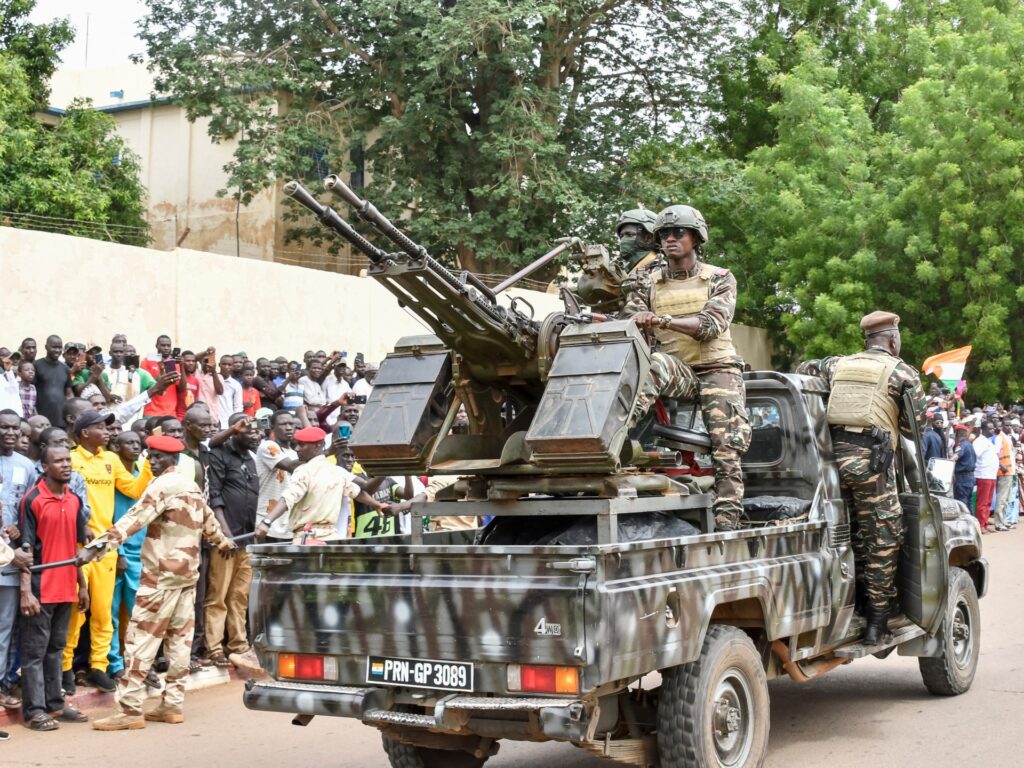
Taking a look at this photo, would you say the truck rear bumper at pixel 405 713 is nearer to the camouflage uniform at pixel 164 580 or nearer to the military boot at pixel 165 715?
the camouflage uniform at pixel 164 580

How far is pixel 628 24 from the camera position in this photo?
83.1 feet

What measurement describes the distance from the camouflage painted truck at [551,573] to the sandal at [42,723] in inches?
93.9

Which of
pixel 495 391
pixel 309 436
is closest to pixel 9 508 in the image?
pixel 309 436

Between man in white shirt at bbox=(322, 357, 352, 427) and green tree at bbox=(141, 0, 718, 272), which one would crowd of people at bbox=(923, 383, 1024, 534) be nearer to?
green tree at bbox=(141, 0, 718, 272)

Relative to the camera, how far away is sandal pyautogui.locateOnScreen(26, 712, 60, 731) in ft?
24.6

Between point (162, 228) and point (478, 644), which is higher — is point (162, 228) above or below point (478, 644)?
above

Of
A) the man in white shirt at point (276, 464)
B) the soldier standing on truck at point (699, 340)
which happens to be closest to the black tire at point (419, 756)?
the soldier standing on truck at point (699, 340)

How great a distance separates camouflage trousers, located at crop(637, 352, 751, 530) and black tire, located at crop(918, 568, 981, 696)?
2057mm

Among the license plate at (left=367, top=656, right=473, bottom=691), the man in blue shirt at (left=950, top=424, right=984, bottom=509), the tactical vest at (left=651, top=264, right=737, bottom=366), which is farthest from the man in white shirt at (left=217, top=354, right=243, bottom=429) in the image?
the man in blue shirt at (left=950, top=424, right=984, bottom=509)

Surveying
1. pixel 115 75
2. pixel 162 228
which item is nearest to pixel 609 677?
pixel 162 228

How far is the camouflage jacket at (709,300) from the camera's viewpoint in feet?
22.0

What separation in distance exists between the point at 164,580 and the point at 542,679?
135 inches

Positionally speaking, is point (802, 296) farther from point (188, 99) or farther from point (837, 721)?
point (837, 721)

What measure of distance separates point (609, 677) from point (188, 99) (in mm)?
19860
